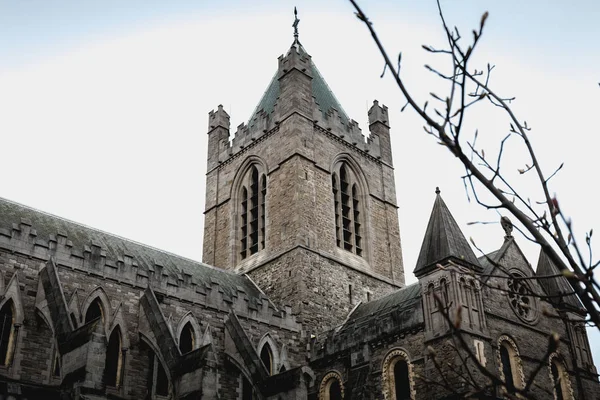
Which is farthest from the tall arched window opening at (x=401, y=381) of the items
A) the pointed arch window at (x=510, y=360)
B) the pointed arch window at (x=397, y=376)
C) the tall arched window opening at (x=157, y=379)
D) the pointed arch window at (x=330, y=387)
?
the tall arched window opening at (x=157, y=379)

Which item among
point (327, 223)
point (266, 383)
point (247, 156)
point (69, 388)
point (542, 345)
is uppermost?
point (247, 156)

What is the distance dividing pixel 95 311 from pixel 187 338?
3.15 meters

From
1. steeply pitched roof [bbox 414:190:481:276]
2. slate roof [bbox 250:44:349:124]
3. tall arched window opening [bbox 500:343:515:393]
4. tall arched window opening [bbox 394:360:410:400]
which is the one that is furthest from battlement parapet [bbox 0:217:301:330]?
slate roof [bbox 250:44:349:124]

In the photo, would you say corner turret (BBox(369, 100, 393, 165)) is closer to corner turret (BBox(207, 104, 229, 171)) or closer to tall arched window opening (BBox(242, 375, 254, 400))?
corner turret (BBox(207, 104, 229, 171))

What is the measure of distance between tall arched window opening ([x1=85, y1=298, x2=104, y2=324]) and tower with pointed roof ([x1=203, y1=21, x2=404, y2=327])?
26.0 feet

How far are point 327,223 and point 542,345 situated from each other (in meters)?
10.2

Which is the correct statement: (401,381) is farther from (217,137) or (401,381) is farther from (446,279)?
(217,137)

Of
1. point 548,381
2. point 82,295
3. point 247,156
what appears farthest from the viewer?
point 247,156

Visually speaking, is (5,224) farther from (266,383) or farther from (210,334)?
(266,383)

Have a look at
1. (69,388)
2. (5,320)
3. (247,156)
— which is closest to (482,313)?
(69,388)

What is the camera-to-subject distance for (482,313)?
20.1m

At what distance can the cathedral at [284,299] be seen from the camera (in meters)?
18.3

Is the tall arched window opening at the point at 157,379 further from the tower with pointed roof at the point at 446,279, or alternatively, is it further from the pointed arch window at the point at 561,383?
the pointed arch window at the point at 561,383

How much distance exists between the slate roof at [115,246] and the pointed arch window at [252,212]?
2.23 metres
